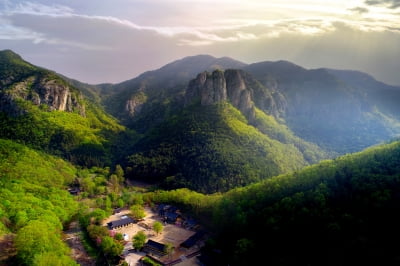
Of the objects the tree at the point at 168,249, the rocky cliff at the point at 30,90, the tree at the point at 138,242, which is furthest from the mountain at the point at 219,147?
the rocky cliff at the point at 30,90

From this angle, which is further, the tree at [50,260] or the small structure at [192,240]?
the small structure at [192,240]

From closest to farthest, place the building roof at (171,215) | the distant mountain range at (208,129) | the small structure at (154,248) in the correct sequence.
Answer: the small structure at (154,248)
the building roof at (171,215)
the distant mountain range at (208,129)

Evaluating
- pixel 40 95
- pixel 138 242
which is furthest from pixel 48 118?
pixel 138 242

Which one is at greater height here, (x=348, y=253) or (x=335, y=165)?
(x=335, y=165)

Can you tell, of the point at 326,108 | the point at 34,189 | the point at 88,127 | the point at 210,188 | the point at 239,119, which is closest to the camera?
→ the point at 34,189

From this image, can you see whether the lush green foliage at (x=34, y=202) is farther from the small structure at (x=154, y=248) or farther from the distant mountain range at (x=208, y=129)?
the distant mountain range at (x=208, y=129)

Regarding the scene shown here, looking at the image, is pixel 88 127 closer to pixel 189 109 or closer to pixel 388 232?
pixel 189 109

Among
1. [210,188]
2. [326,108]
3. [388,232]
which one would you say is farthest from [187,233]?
[326,108]

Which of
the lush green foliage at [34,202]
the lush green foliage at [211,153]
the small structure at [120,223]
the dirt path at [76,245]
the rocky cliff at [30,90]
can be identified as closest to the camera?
the lush green foliage at [34,202]
